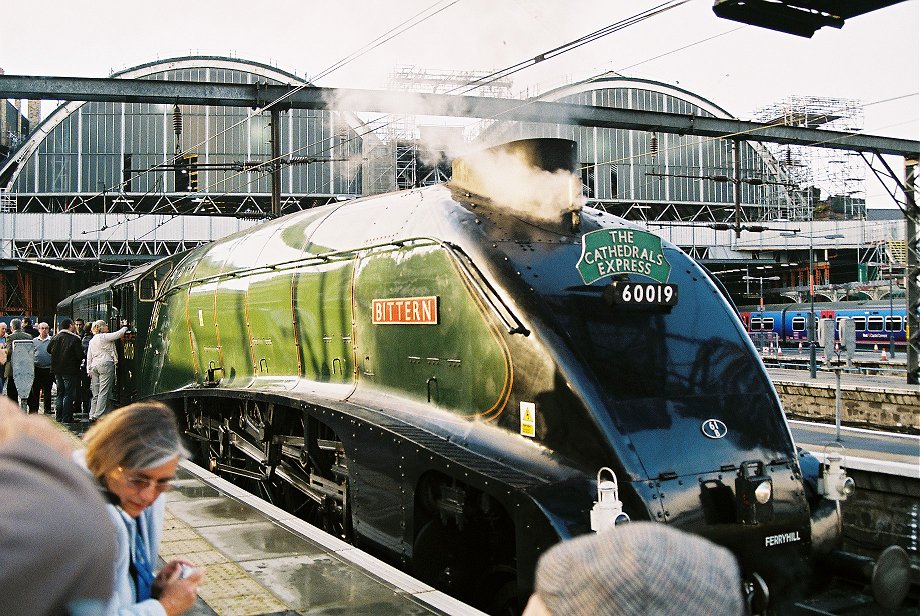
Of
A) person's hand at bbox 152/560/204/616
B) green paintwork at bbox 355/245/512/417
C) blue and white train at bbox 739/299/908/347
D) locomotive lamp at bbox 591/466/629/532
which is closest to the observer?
person's hand at bbox 152/560/204/616

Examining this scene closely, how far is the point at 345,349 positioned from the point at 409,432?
65.7 inches

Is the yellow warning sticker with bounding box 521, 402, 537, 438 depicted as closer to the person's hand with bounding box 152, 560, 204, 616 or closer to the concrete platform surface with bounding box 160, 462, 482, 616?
the concrete platform surface with bounding box 160, 462, 482, 616

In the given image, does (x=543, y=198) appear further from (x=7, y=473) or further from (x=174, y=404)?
(x=174, y=404)

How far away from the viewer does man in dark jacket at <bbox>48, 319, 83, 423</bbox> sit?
1377 centimetres

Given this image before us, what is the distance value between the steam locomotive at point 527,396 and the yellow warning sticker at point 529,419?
0.01 m

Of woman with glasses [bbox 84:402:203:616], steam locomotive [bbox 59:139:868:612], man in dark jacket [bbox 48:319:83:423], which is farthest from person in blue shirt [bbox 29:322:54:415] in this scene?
woman with glasses [bbox 84:402:203:616]

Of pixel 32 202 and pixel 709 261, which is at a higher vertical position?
pixel 32 202

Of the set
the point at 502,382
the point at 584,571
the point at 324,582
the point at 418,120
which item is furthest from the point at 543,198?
the point at 418,120

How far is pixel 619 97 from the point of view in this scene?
145 feet

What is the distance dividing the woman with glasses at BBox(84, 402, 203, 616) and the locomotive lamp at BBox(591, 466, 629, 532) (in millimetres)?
2500

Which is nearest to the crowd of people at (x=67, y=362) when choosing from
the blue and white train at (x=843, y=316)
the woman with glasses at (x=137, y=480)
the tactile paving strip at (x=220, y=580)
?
the tactile paving strip at (x=220, y=580)

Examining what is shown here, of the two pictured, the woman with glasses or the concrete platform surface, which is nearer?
the woman with glasses

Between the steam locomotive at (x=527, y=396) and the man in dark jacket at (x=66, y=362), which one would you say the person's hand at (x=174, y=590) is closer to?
the steam locomotive at (x=527, y=396)

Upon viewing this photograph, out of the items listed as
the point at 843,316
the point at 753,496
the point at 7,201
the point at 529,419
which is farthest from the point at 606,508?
the point at 7,201
